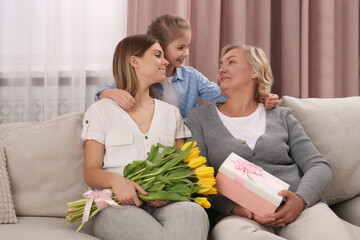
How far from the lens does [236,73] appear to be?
6.00ft

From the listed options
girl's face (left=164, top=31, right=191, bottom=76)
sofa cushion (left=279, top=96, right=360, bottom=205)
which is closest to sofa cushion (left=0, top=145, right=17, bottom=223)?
girl's face (left=164, top=31, right=191, bottom=76)

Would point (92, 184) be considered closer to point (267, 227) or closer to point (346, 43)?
point (267, 227)

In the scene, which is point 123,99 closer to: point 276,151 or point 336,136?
point 276,151

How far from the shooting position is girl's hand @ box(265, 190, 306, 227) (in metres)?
1.45

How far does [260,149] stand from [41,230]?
32.8 inches

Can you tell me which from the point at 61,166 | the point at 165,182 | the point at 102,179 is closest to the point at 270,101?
the point at 165,182

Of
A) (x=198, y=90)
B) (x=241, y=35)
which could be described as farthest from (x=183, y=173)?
(x=241, y=35)

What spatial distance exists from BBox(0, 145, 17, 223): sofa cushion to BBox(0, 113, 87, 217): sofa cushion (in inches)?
1.9

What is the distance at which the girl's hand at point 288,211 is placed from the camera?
1.45 metres

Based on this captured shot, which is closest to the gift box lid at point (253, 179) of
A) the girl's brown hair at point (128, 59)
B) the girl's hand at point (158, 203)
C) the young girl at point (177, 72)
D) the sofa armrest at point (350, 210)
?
the girl's hand at point (158, 203)

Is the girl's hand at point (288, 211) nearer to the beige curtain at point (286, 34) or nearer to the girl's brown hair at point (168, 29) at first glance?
the girl's brown hair at point (168, 29)

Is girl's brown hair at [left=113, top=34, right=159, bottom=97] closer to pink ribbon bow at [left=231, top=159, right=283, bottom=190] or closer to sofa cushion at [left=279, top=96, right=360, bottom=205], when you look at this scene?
pink ribbon bow at [left=231, top=159, right=283, bottom=190]

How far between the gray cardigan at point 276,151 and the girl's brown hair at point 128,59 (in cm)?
29

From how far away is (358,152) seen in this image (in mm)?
1832
